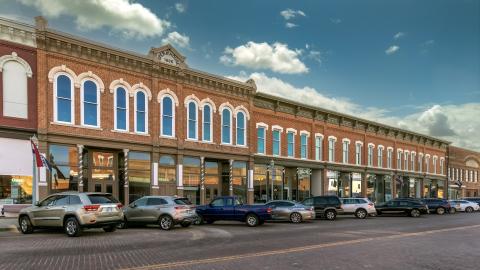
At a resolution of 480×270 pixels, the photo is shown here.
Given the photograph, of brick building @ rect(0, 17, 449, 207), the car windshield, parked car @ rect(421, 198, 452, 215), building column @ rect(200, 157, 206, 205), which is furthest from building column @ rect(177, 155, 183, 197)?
parked car @ rect(421, 198, 452, 215)

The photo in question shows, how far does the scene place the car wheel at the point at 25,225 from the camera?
695 inches

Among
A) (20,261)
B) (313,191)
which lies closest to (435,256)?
(20,261)

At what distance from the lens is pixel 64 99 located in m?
25.7

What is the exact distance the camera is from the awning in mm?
23047

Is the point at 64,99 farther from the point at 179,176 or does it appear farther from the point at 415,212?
the point at 415,212

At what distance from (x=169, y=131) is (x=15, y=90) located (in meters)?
10.4

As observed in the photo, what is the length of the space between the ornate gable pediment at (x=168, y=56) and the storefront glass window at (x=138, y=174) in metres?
6.67

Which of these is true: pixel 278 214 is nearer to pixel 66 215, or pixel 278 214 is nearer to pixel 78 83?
pixel 66 215

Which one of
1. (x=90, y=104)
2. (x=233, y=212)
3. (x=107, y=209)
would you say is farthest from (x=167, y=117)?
(x=107, y=209)

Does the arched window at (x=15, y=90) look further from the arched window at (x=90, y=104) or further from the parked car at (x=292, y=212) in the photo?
the parked car at (x=292, y=212)

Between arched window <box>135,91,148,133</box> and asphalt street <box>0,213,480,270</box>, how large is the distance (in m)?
12.5

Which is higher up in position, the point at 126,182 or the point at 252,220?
the point at 126,182

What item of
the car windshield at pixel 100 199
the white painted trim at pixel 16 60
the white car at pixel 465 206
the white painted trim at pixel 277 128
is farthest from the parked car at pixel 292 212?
the white car at pixel 465 206

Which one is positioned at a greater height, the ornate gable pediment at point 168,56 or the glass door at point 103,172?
the ornate gable pediment at point 168,56
